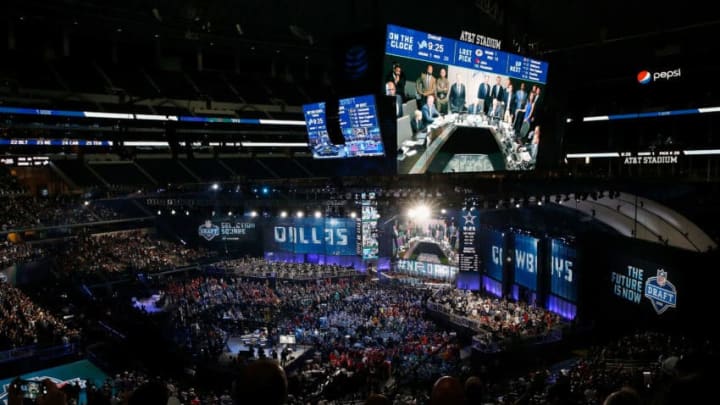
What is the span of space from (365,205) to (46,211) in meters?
17.0

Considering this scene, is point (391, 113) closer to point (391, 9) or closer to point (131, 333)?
point (131, 333)

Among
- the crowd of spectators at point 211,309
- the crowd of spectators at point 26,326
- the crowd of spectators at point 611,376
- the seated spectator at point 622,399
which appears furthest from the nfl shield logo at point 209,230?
the seated spectator at point 622,399

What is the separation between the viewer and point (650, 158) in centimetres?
2791

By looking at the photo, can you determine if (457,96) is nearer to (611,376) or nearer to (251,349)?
(251,349)

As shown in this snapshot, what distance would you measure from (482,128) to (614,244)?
9.82m

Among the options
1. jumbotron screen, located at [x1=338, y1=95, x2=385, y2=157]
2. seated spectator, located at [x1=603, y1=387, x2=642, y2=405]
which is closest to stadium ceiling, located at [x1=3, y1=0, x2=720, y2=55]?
jumbotron screen, located at [x1=338, y1=95, x2=385, y2=157]

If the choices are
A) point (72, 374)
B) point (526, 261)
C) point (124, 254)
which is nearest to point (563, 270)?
point (526, 261)

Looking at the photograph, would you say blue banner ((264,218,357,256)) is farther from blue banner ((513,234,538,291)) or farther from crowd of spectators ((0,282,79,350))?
crowd of spectators ((0,282,79,350))

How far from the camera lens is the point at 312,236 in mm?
29219

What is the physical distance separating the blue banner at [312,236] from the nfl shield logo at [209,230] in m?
3.05

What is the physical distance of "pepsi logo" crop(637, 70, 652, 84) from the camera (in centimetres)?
2934

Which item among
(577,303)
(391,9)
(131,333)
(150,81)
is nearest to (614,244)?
(577,303)

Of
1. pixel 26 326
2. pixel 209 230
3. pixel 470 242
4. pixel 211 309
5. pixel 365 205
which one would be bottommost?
pixel 211 309

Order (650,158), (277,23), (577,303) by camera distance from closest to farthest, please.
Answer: (577,303) → (650,158) → (277,23)
